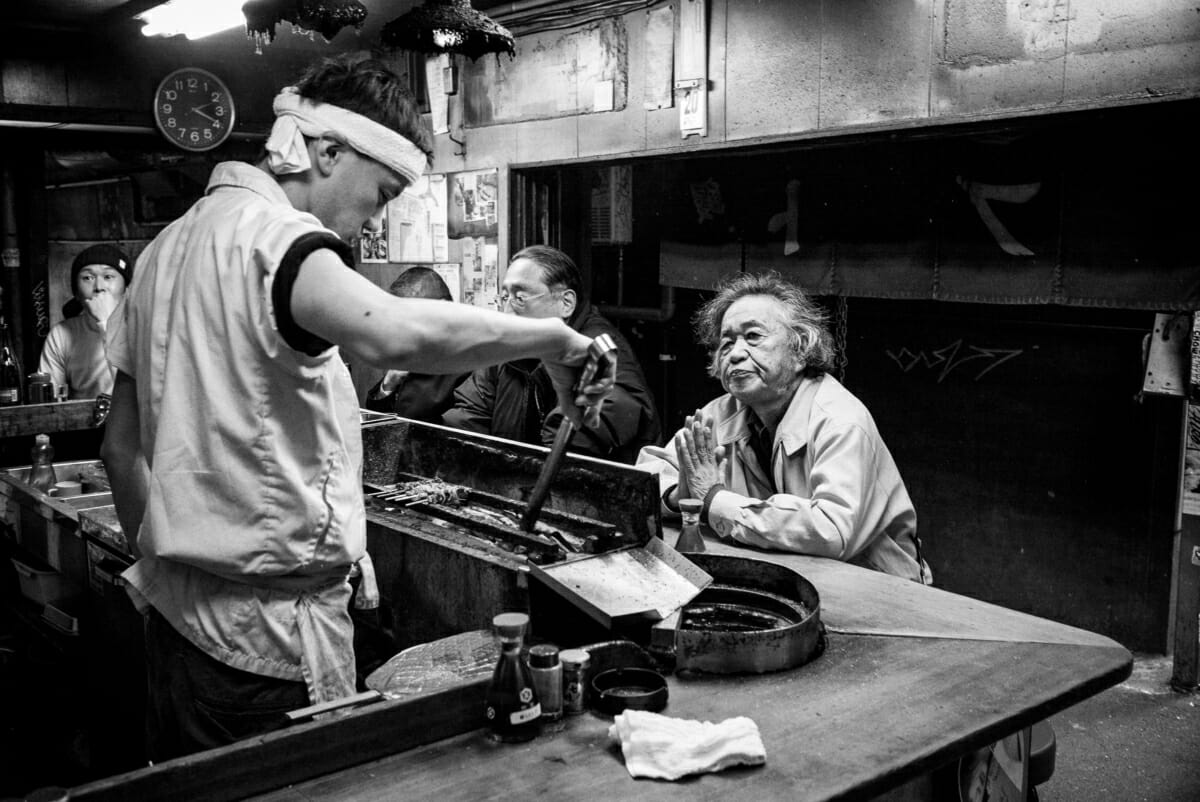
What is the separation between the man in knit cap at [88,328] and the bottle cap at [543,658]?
439 cm

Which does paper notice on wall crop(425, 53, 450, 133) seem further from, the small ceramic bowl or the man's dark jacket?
the small ceramic bowl

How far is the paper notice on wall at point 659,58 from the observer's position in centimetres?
540

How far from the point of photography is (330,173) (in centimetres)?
193

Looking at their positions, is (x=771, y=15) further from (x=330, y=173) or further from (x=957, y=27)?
(x=330, y=173)

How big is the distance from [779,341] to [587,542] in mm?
1074

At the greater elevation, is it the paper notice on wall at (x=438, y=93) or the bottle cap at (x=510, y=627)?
the paper notice on wall at (x=438, y=93)

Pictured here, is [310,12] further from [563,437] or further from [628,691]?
[628,691]

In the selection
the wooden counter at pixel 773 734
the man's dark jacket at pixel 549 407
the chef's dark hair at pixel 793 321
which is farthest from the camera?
the man's dark jacket at pixel 549 407

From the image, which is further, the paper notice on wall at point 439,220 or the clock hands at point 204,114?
the clock hands at point 204,114

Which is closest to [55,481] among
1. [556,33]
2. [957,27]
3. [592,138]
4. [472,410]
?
[472,410]

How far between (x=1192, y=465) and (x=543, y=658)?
3.30 m

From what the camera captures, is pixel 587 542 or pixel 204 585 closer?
pixel 204 585

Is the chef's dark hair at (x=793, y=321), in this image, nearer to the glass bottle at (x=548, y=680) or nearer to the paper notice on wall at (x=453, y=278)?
the glass bottle at (x=548, y=680)

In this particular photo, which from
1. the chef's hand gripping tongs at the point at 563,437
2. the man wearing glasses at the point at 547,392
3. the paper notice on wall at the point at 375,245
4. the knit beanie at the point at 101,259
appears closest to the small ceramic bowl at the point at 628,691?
the chef's hand gripping tongs at the point at 563,437
